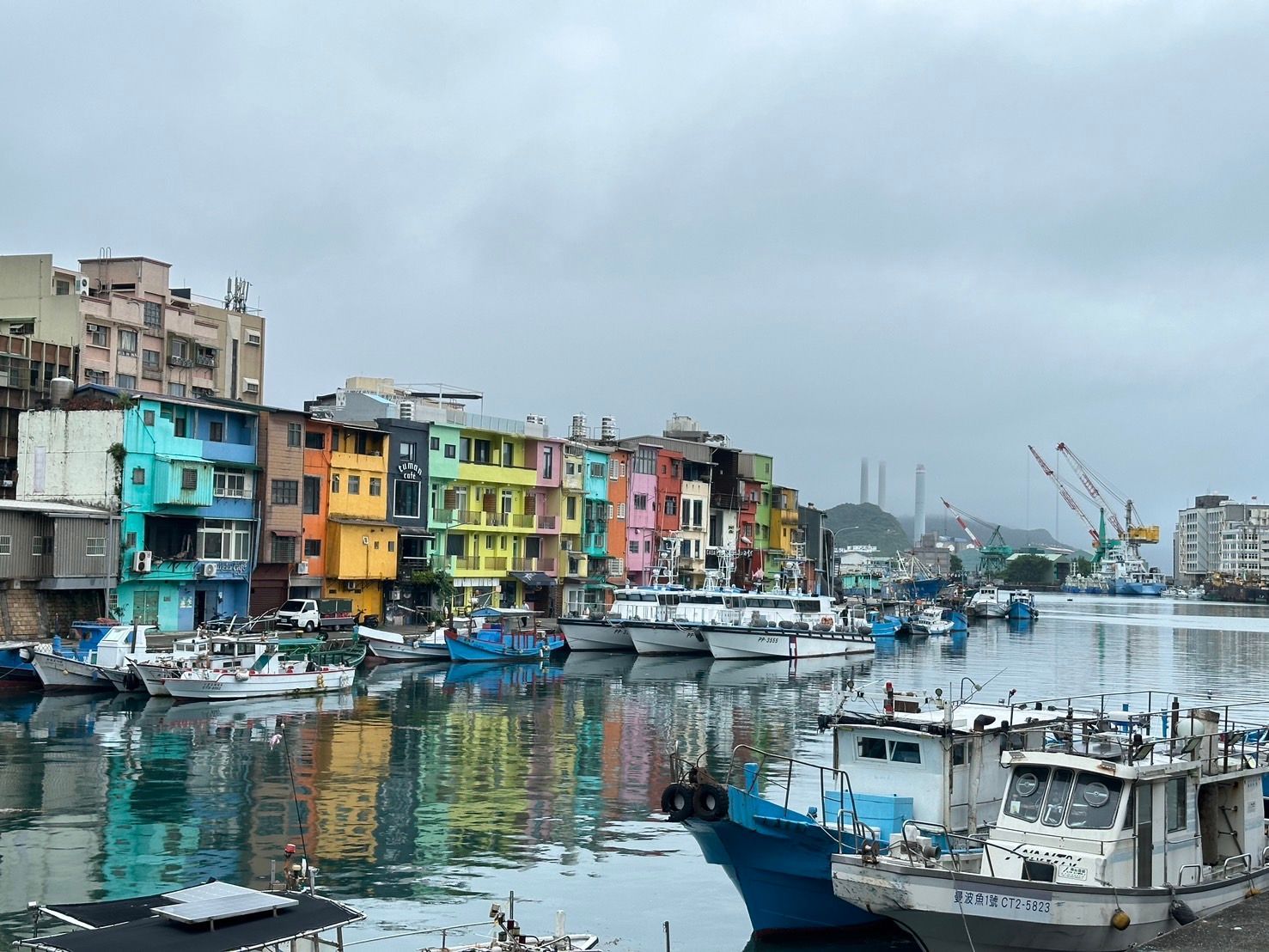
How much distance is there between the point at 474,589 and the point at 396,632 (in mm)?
13621

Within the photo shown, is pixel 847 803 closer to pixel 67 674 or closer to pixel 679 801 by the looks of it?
pixel 679 801

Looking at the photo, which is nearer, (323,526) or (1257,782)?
(1257,782)

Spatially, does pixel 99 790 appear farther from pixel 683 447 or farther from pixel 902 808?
pixel 683 447

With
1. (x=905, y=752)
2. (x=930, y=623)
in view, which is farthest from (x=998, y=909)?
(x=930, y=623)

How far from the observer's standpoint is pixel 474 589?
8350 cm

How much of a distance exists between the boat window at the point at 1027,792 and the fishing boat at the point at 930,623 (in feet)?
307

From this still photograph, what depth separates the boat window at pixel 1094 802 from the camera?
20.4 metres

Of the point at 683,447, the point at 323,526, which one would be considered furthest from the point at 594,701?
the point at 683,447

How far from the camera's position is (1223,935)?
1670cm

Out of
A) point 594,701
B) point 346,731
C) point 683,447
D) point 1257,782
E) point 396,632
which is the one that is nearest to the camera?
point 1257,782

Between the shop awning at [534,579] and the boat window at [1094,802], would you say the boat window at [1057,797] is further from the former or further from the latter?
the shop awning at [534,579]

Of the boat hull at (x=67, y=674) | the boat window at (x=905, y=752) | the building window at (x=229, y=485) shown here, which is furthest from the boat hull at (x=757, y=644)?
the boat window at (x=905, y=752)

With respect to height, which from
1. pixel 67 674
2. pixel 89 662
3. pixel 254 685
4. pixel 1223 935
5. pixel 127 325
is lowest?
pixel 254 685

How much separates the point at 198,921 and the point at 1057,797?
12.3m
